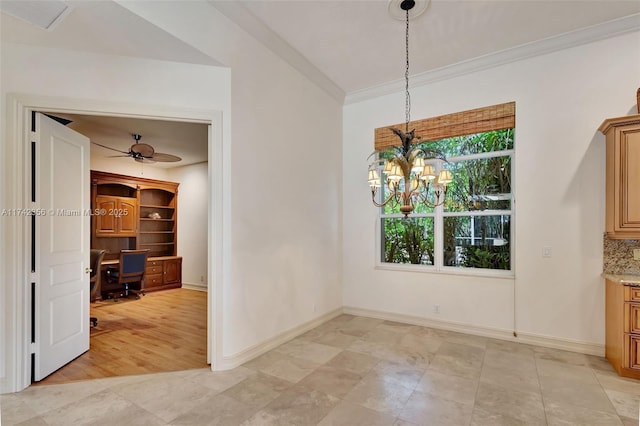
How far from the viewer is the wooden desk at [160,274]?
6.51 metres

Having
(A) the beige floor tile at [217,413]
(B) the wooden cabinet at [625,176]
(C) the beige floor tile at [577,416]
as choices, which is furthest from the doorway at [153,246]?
(B) the wooden cabinet at [625,176]

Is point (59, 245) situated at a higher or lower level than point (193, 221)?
lower

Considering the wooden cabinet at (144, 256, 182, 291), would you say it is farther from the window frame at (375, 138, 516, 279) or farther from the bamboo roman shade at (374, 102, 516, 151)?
the bamboo roman shade at (374, 102, 516, 151)

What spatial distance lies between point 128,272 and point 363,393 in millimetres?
5579

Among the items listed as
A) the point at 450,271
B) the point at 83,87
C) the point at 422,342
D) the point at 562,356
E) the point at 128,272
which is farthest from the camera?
the point at 128,272

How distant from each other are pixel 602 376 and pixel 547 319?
2.54 ft

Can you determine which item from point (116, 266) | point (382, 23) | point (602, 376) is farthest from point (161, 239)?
point (602, 376)

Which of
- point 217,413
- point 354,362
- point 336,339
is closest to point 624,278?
point 354,362

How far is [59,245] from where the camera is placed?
3.10m

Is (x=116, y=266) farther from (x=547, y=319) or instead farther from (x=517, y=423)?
(x=547, y=319)

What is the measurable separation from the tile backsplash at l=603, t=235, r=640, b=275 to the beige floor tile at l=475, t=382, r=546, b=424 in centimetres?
178

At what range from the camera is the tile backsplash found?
3221 millimetres

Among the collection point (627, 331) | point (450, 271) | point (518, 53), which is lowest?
point (627, 331)

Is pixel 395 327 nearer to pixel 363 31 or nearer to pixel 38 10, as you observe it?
→ pixel 363 31
